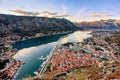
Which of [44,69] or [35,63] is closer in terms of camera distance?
[44,69]

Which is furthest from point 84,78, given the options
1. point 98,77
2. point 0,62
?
point 0,62

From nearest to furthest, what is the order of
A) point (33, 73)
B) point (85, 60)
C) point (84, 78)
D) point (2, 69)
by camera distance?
point (84, 78) → point (33, 73) → point (2, 69) → point (85, 60)

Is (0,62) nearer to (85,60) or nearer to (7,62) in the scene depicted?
(7,62)

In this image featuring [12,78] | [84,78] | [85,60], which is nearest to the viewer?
[84,78]

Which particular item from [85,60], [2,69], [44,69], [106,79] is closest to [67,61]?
[85,60]

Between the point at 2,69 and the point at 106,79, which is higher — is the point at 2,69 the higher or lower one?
the lower one

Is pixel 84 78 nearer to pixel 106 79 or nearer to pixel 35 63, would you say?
pixel 106 79

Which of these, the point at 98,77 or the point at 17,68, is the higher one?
the point at 98,77

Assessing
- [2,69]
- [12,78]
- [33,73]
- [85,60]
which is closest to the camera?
[12,78]

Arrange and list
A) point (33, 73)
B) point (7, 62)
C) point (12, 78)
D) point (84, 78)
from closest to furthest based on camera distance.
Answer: point (84, 78), point (12, 78), point (33, 73), point (7, 62)
